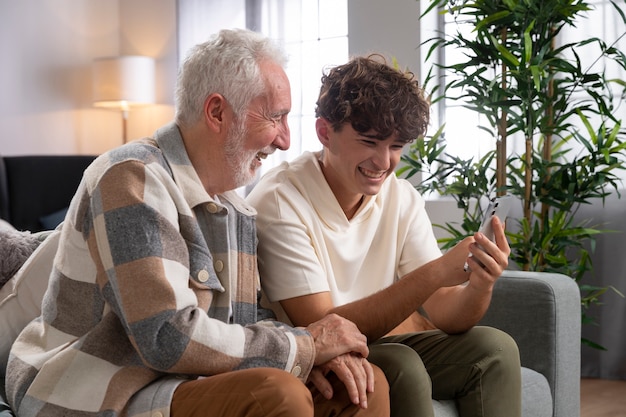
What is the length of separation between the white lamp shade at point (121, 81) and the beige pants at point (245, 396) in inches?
161

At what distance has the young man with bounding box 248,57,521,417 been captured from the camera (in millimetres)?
1792

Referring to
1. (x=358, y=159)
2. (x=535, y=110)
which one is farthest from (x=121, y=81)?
(x=358, y=159)

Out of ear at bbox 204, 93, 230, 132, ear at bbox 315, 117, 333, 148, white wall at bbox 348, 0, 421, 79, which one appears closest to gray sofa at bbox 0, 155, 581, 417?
ear at bbox 315, 117, 333, 148

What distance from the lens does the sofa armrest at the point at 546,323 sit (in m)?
2.22

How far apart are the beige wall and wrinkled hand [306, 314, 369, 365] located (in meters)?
3.97

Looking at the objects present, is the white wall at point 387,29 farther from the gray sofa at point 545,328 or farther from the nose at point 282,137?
the nose at point 282,137

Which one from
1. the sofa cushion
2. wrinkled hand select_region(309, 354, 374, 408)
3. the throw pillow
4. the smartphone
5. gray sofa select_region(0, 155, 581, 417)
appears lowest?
gray sofa select_region(0, 155, 581, 417)

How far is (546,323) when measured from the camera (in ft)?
7.27

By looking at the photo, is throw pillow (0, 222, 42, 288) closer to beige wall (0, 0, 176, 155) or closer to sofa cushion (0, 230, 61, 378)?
sofa cushion (0, 230, 61, 378)

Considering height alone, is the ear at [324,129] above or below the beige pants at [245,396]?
above

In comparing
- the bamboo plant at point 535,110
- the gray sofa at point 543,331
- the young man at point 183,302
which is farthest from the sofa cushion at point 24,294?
the bamboo plant at point 535,110

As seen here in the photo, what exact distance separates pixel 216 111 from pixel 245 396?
582mm

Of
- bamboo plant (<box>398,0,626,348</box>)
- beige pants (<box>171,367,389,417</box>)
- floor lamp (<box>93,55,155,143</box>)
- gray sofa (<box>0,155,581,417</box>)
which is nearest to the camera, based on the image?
beige pants (<box>171,367,389,417</box>)

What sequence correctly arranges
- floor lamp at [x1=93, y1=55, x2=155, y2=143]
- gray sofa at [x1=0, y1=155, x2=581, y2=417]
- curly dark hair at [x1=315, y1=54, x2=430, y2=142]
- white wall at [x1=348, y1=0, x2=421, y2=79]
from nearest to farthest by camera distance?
curly dark hair at [x1=315, y1=54, x2=430, y2=142] < gray sofa at [x1=0, y1=155, x2=581, y2=417] < white wall at [x1=348, y1=0, x2=421, y2=79] < floor lamp at [x1=93, y1=55, x2=155, y2=143]
